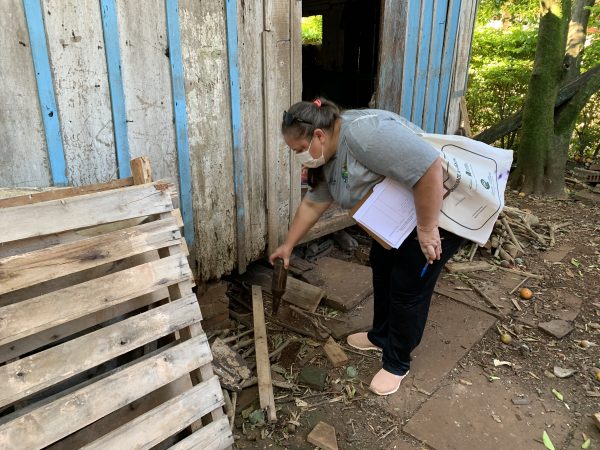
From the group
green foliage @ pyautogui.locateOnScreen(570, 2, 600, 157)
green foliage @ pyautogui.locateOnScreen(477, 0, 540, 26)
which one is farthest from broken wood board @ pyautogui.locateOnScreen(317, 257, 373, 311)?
green foliage @ pyautogui.locateOnScreen(477, 0, 540, 26)

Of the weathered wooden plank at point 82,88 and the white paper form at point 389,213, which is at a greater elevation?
the weathered wooden plank at point 82,88

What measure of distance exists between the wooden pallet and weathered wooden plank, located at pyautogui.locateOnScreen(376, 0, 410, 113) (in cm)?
300

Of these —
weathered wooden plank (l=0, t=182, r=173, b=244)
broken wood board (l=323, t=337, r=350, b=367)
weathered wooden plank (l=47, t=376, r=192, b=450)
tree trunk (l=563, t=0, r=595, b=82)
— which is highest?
tree trunk (l=563, t=0, r=595, b=82)

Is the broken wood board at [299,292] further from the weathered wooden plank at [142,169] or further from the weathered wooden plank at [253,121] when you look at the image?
the weathered wooden plank at [142,169]

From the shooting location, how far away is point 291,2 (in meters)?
3.41

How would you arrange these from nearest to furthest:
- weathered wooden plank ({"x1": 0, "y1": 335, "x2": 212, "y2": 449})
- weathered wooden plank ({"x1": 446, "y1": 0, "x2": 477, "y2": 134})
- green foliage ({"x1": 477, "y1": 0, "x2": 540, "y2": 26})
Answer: weathered wooden plank ({"x1": 0, "y1": 335, "x2": 212, "y2": 449}) < weathered wooden plank ({"x1": 446, "y1": 0, "x2": 477, "y2": 134}) < green foliage ({"x1": 477, "y1": 0, "x2": 540, "y2": 26})

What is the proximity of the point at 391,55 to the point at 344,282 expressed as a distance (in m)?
2.31

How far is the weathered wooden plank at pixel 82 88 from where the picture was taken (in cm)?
239

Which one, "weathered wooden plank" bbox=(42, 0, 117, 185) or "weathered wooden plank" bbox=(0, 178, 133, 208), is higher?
"weathered wooden plank" bbox=(42, 0, 117, 185)

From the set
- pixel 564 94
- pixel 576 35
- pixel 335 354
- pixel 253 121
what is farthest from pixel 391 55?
pixel 576 35

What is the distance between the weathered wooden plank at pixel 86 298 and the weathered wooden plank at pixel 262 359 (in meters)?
1.04

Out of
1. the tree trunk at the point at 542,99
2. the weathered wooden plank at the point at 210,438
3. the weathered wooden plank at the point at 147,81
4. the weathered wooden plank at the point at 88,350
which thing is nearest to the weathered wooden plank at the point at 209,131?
the weathered wooden plank at the point at 147,81

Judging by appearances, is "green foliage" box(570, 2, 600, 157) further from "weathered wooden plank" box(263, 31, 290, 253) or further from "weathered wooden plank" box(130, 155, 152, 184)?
"weathered wooden plank" box(130, 155, 152, 184)

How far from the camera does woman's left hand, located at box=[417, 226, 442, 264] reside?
2.35m
